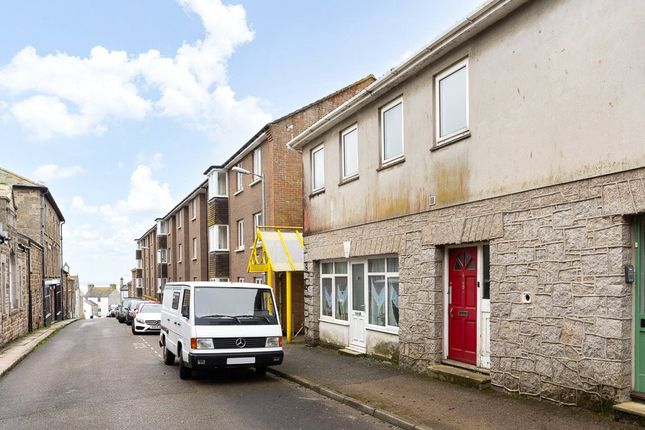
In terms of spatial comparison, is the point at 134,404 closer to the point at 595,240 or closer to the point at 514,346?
the point at 514,346

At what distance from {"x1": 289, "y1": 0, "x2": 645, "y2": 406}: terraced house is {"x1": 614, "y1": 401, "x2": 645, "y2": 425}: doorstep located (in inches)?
6.4

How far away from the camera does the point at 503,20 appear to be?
813cm

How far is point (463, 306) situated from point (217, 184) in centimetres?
1919

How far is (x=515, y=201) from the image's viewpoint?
788 centimetres

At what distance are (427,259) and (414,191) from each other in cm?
138

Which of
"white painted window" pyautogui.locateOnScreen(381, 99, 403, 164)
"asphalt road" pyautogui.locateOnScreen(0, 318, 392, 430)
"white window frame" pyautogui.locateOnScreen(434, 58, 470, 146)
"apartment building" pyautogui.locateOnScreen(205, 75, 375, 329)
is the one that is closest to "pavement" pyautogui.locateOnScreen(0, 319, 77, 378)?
"asphalt road" pyautogui.locateOnScreen(0, 318, 392, 430)

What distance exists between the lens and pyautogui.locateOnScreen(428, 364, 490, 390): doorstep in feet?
27.2

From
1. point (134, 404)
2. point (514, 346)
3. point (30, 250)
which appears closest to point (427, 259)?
A: point (514, 346)

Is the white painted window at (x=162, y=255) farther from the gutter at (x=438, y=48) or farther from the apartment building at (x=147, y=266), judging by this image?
the gutter at (x=438, y=48)

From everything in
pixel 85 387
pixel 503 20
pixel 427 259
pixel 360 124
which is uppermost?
pixel 503 20

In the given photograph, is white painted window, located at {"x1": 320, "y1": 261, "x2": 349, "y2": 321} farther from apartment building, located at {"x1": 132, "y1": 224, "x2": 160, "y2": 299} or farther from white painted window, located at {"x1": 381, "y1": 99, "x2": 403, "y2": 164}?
apartment building, located at {"x1": 132, "y1": 224, "x2": 160, "y2": 299}

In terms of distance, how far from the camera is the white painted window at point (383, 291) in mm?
11383

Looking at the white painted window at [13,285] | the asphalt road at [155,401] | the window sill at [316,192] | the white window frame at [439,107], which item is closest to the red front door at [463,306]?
the white window frame at [439,107]

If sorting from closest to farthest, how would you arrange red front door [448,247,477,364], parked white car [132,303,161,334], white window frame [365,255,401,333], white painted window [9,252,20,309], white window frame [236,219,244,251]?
red front door [448,247,477,364]
white window frame [365,255,401,333]
white painted window [9,252,20,309]
parked white car [132,303,161,334]
white window frame [236,219,244,251]
